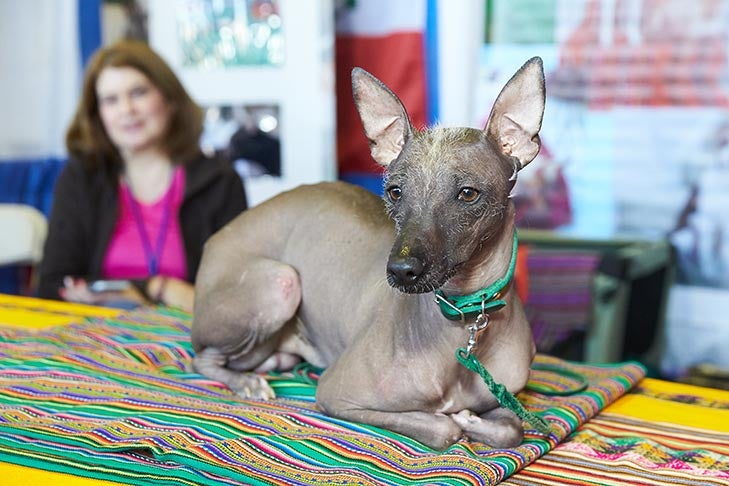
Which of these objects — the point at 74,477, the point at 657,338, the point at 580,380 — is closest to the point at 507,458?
the point at 580,380

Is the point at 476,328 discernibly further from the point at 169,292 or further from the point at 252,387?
the point at 169,292

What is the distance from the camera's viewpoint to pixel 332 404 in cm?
162

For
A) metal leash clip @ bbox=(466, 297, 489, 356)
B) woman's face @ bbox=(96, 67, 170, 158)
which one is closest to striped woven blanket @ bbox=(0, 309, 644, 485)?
metal leash clip @ bbox=(466, 297, 489, 356)

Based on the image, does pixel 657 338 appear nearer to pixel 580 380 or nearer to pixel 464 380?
pixel 580 380

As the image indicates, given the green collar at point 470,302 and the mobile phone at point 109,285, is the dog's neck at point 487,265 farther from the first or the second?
the mobile phone at point 109,285

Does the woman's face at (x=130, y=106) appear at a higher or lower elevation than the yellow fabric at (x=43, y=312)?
higher

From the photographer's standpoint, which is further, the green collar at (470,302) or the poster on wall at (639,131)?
the poster on wall at (639,131)

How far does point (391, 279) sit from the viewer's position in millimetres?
1327

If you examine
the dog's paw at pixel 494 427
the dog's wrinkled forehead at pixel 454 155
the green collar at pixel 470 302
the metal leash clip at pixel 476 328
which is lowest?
the dog's paw at pixel 494 427

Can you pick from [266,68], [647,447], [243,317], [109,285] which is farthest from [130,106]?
[647,447]

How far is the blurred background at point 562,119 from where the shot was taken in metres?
3.22

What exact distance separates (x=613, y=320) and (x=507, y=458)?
189 centimetres

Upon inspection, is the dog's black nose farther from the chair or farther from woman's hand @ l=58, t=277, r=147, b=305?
the chair

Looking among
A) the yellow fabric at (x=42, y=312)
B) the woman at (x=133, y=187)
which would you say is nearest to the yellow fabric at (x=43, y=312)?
the yellow fabric at (x=42, y=312)
